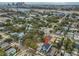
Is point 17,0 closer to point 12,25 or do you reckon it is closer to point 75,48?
point 12,25

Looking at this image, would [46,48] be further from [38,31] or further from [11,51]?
[11,51]

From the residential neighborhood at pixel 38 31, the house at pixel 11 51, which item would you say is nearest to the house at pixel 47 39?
the residential neighborhood at pixel 38 31

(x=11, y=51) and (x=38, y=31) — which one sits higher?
(x=38, y=31)

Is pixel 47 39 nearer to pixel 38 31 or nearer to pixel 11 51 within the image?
pixel 38 31

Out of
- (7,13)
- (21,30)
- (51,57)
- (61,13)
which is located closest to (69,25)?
(61,13)

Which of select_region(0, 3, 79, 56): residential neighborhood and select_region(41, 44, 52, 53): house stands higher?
select_region(0, 3, 79, 56): residential neighborhood

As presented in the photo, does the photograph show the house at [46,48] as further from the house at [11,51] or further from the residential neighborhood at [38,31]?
the house at [11,51]

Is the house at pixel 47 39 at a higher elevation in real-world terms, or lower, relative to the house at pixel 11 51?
higher

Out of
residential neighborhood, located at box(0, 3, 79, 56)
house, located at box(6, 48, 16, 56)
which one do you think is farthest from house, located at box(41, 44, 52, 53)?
house, located at box(6, 48, 16, 56)

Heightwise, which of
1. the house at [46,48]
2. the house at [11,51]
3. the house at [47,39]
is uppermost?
the house at [47,39]

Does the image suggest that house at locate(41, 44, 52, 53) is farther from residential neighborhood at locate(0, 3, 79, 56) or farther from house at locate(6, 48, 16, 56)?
house at locate(6, 48, 16, 56)

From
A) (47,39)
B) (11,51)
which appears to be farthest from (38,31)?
(11,51)
